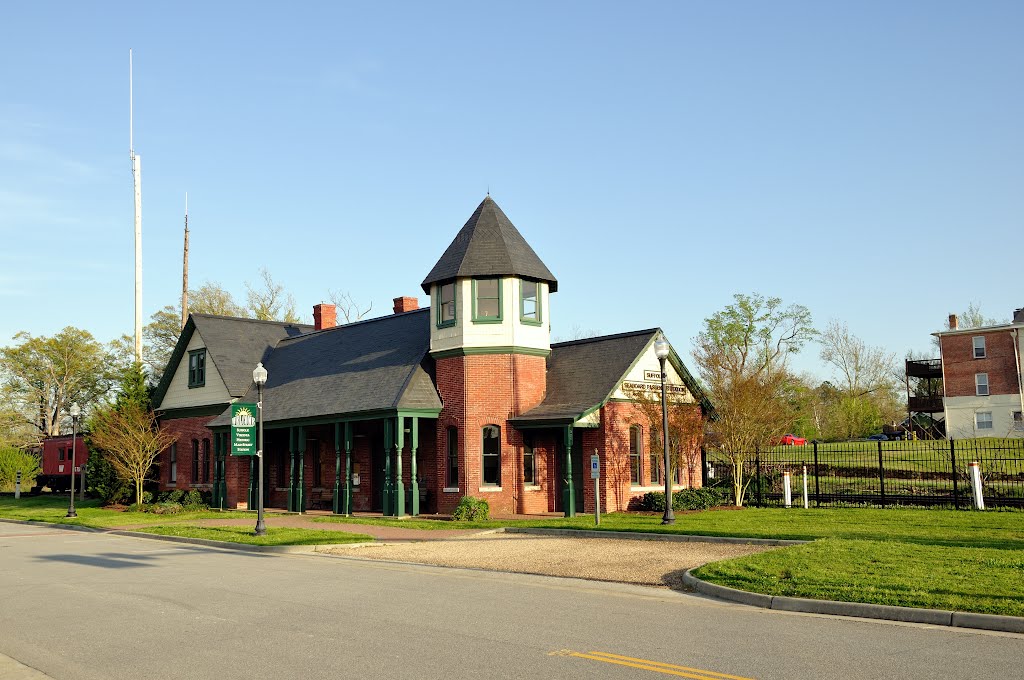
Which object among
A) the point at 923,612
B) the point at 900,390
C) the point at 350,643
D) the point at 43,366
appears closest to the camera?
the point at 350,643

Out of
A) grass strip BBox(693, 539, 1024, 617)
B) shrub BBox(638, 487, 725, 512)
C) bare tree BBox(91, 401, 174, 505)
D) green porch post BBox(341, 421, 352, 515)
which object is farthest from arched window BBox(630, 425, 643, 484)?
bare tree BBox(91, 401, 174, 505)

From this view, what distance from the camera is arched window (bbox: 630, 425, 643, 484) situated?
2698cm

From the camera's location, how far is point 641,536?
1900 cm

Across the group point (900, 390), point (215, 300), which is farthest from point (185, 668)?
point (900, 390)

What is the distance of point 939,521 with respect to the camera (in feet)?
62.8

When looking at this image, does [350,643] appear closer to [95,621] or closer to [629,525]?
[95,621]

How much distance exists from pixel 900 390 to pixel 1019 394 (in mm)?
36728

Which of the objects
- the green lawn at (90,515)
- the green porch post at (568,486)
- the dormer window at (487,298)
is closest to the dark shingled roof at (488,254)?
the dormer window at (487,298)

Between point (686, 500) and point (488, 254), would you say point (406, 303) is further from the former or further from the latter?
point (686, 500)

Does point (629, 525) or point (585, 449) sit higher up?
point (585, 449)

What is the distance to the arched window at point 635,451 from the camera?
2698 cm

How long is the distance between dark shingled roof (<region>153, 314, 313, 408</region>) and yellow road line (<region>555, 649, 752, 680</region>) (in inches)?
1142

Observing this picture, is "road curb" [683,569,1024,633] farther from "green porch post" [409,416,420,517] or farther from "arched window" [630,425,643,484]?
"green porch post" [409,416,420,517]

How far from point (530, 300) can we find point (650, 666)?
20.6 meters
